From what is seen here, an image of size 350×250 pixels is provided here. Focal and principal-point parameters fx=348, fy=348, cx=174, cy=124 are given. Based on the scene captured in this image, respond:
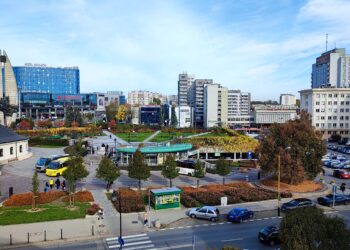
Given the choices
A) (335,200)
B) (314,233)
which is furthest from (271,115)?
(314,233)

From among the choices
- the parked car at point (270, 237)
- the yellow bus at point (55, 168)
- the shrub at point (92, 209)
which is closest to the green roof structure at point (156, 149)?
the yellow bus at point (55, 168)

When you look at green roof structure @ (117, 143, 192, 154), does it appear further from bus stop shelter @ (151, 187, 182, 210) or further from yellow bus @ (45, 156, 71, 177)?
bus stop shelter @ (151, 187, 182, 210)

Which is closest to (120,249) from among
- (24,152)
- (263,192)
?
(263,192)

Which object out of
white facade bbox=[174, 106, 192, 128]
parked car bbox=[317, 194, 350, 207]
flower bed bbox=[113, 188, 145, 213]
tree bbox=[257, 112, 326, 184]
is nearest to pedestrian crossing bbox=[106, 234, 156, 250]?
flower bed bbox=[113, 188, 145, 213]

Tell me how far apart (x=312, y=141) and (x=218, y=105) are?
351 feet

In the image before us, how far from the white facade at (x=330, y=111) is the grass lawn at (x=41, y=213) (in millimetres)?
85618

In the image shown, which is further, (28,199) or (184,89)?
(184,89)

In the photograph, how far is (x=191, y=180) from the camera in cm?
4453

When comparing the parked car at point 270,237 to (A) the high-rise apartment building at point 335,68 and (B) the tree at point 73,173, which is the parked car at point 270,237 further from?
(A) the high-rise apartment building at point 335,68

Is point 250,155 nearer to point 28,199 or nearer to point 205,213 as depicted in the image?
point 205,213

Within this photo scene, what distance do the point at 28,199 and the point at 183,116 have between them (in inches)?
4677

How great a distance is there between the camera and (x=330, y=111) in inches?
3962

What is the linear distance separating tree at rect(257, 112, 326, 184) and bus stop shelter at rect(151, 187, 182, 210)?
12632 mm

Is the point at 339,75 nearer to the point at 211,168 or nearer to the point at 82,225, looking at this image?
the point at 211,168
